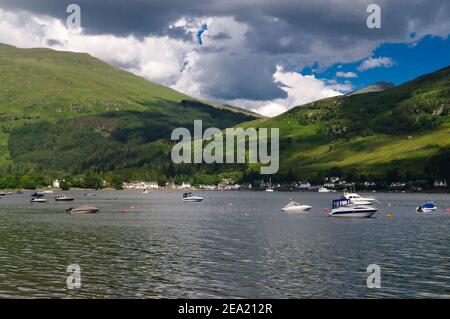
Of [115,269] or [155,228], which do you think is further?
[155,228]

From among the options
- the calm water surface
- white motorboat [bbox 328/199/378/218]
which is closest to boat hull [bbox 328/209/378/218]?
white motorboat [bbox 328/199/378/218]

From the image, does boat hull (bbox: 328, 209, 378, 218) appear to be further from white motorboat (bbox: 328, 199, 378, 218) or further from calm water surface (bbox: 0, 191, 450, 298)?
calm water surface (bbox: 0, 191, 450, 298)

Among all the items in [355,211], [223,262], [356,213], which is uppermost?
[355,211]

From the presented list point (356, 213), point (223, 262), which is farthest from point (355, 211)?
point (223, 262)

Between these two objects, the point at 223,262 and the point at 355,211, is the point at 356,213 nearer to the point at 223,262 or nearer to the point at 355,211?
the point at 355,211

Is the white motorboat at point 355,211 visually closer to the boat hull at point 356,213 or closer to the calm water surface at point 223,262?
the boat hull at point 356,213

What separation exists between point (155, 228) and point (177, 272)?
197ft

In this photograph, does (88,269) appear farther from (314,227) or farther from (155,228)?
(314,227)

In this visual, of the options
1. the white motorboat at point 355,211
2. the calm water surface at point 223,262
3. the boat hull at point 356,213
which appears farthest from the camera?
the white motorboat at point 355,211

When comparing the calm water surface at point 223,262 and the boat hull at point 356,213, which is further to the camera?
the boat hull at point 356,213

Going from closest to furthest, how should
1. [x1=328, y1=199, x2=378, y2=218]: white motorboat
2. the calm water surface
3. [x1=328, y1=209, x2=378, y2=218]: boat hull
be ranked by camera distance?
the calm water surface, [x1=328, y1=209, x2=378, y2=218]: boat hull, [x1=328, y1=199, x2=378, y2=218]: white motorboat

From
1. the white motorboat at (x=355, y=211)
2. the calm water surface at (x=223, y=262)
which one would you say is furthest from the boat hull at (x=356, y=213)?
the calm water surface at (x=223, y=262)
